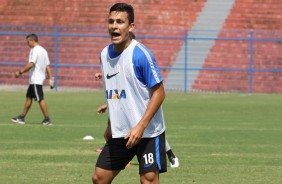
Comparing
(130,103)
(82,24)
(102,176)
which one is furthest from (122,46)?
(82,24)

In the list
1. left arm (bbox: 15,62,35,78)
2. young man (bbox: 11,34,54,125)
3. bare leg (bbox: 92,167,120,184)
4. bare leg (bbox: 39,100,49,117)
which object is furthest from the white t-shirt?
bare leg (bbox: 92,167,120,184)

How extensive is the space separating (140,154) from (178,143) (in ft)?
29.6

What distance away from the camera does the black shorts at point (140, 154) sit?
824 cm

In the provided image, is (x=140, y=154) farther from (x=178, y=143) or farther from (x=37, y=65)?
(x=37, y=65)

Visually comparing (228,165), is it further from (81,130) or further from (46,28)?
(46,28)

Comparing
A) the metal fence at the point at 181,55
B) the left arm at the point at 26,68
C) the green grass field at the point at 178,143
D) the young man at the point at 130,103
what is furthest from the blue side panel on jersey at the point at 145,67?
the metal fence at the point at 181,55

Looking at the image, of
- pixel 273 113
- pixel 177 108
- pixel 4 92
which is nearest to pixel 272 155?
pixel 273 113

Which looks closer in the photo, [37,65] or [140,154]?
[140,154]

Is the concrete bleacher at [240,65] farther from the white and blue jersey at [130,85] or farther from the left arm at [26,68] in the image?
the white and blue jersey at [130,85]

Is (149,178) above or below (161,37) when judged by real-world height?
above

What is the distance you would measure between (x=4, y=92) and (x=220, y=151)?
20.0 metres

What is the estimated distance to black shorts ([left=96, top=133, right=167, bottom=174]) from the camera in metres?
8.24

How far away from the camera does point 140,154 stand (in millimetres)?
8289

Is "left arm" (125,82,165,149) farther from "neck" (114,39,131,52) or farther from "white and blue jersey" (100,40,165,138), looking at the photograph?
"neck" (114,39,131,52)
